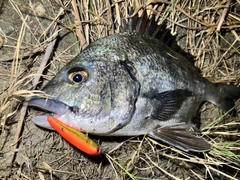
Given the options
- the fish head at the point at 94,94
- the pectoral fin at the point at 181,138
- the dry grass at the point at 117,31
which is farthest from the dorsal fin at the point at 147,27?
the pectoral fin at the point at 181,138

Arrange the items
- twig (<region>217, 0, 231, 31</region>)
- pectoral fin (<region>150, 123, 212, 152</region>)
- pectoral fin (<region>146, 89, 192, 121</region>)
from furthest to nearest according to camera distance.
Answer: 1. twig (<region>217, 0, 231, 31</region>)
2. pectoral fin (<region>150, 123, 212, 152</region>)
3. pectoral fin (<region>146, 89, 192, 121</region>)

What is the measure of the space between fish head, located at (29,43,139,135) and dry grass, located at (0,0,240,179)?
0.13 meters

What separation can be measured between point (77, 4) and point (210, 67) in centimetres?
114

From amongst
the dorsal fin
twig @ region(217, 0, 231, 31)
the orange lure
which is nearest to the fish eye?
the orange lure

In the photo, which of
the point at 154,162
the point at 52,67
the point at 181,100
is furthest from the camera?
the point at 154,162

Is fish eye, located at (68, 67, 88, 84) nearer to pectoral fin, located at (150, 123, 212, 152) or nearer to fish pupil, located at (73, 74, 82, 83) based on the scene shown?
fish pupil, located at (73, 74, 82, 83)

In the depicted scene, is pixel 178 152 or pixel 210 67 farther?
pixel 210 67

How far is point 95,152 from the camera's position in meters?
2.34

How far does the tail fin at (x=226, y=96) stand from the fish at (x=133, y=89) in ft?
0.23

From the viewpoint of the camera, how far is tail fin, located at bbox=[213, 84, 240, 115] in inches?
111

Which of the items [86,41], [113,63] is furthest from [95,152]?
[86,41]

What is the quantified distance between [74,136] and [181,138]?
2.39ft

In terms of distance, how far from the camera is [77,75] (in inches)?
85.1

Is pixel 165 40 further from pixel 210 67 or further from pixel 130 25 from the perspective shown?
pixel 210 67
